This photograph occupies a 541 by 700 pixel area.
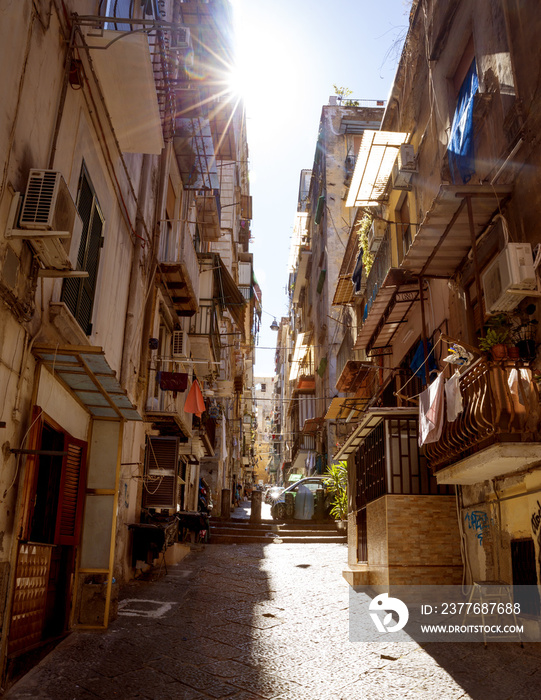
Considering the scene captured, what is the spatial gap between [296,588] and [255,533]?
8.10 meters

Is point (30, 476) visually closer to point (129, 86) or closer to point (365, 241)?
point (129, 86)

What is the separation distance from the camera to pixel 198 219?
65.2 ft

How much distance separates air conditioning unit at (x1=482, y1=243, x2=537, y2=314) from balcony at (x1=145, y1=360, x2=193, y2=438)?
800cm

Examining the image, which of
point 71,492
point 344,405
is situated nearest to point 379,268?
point 344,405

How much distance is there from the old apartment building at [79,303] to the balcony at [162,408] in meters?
0.06

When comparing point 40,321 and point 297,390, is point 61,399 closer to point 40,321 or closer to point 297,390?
point 40,321

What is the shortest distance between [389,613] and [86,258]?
638 centimetres

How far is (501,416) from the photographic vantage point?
592cm

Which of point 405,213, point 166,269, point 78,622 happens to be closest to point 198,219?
point 166,269

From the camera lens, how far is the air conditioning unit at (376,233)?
15234 millimetres

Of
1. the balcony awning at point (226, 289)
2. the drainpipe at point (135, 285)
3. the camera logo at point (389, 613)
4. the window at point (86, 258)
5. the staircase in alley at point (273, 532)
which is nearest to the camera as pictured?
the window at point (86, 258)

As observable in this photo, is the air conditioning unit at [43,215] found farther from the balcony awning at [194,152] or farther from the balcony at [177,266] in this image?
the balcony awning at [194,152]

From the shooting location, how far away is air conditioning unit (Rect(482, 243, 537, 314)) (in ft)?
20.4

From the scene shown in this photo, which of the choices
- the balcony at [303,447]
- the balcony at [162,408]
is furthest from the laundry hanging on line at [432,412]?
the balcony at [303,447]
